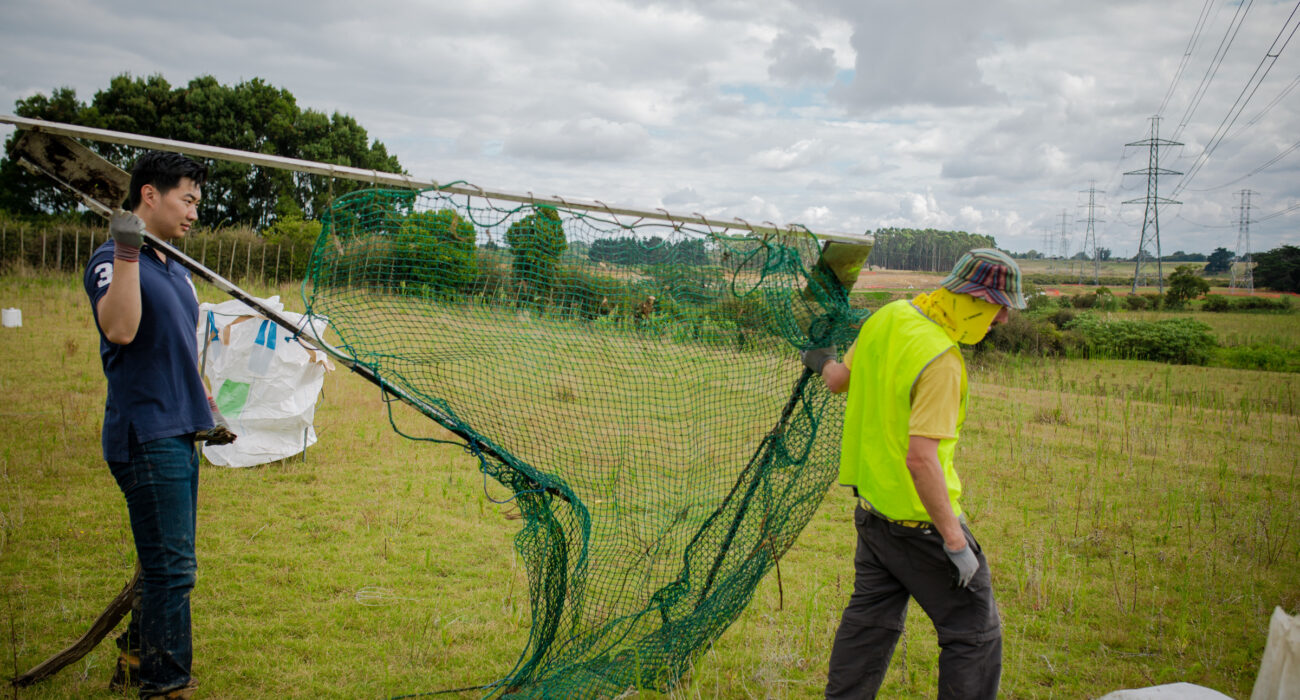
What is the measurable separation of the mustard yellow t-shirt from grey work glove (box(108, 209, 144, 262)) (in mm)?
2470

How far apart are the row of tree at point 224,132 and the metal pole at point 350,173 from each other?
84.9 ft

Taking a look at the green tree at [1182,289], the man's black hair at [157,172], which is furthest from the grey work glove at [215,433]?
the green tree at [1182,289]

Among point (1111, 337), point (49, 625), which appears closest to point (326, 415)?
point (49, 625)

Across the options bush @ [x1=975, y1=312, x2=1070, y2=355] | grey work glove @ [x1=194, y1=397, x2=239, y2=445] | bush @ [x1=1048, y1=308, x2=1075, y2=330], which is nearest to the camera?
grey work glove @ [x1=194, y1=397, x2=239, y2=445]

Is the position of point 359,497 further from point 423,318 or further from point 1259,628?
point 1259,628

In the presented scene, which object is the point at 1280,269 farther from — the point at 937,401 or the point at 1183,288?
the point at 937,401

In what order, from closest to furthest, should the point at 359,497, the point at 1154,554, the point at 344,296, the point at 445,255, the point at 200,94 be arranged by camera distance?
the point at 344,296
the point at 445,255
the point at 1154,554
the point at 359,497
the point at 200,94

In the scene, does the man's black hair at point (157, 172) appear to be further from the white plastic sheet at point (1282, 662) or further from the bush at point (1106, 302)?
the bush at point (1106, 302)

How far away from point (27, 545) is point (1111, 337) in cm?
2033

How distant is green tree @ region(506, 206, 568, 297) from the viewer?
276 cm

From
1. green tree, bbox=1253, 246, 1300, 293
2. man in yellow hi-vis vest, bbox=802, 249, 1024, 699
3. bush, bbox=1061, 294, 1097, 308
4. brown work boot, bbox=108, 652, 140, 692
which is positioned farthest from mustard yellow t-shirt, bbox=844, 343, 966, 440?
green tree, bbox=1253, 246, 1300, 293

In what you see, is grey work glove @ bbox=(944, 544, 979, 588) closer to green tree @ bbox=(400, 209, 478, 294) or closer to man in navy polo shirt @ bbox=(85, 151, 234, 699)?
green tree @ bbox=(400, 209, 478, 294)

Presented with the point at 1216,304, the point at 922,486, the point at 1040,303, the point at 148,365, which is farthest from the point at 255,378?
the point at 1216,304

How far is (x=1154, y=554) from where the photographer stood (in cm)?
521
